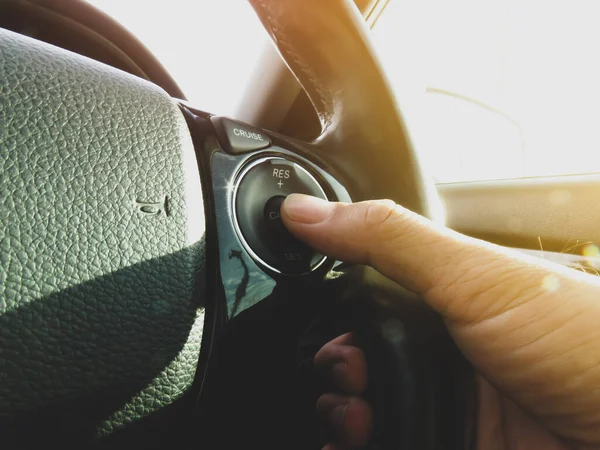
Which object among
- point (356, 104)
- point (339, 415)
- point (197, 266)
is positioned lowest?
point (339, 415)

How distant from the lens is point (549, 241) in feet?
3.47

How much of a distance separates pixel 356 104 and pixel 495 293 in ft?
0.97

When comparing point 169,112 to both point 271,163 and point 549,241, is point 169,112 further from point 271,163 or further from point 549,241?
point 549,241

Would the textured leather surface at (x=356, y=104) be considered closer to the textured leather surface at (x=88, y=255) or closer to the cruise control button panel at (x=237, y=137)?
the cruise control button panel at (x=237, y=137)

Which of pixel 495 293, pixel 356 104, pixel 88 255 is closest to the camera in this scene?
pixel 88 255

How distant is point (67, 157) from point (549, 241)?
39.2 inches

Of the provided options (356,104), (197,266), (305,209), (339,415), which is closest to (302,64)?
(356,104)

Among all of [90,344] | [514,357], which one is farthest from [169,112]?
[514,357]

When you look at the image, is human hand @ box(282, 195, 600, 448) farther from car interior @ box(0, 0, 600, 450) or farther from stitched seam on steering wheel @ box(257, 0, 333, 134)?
stitched seam on steering wheel @ box(257, 0, 333, 134)

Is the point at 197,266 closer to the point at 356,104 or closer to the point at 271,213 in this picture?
the point at 271,213

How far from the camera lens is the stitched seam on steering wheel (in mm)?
618

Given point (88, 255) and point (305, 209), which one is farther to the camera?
point (305, 209)

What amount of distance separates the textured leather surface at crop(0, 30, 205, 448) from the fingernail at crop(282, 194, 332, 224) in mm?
116

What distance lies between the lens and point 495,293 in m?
0.54
